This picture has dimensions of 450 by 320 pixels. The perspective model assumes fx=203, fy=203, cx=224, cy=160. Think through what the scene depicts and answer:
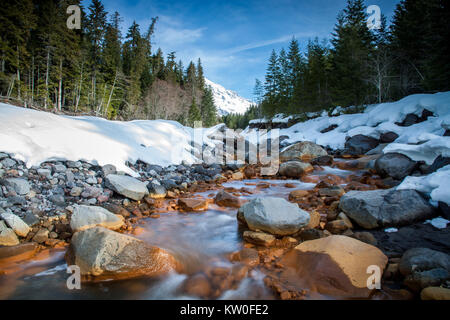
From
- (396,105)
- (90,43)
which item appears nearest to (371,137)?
(396,105)

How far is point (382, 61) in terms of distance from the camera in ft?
64.1

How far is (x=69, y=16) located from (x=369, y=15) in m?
37.1

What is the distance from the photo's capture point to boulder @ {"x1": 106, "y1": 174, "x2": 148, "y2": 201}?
5.69 metres

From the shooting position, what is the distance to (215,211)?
234 inches

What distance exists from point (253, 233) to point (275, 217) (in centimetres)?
54

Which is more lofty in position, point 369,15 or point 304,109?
point 369,15

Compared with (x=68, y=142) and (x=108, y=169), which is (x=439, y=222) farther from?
(x=68, y=142)

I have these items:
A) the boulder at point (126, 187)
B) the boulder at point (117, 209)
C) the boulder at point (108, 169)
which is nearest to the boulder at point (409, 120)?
the boulder at point (126, 187)

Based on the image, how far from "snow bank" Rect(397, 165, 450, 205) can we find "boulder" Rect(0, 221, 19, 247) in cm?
757

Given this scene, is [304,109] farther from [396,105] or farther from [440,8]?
[440,8]

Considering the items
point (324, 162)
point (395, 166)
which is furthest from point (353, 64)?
point (395, 166)

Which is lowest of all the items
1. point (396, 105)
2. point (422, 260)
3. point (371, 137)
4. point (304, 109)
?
point (422, 260)

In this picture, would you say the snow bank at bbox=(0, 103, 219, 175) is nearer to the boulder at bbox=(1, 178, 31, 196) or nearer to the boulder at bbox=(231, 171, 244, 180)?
the boulder at bbox=(1, 178, 31, 196)

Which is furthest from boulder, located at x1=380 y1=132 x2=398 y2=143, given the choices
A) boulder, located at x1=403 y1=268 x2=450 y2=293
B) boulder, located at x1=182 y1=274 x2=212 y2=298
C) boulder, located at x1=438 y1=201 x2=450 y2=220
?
boulder, located at x1=182 y1=274 x2=212 y2=298
